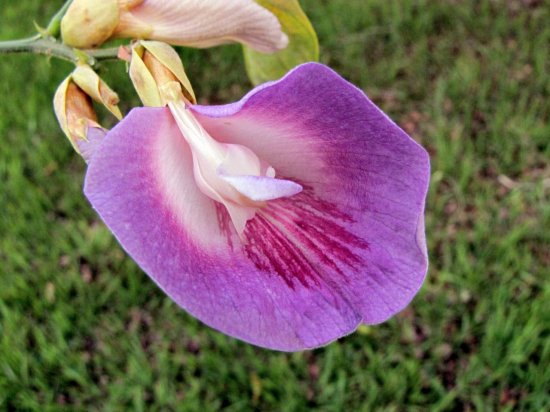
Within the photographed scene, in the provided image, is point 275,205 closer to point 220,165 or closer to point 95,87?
point 220,165

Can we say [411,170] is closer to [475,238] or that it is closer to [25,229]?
[475,238]

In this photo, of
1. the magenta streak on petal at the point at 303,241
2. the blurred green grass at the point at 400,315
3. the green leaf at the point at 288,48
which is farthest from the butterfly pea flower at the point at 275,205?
the blurred green grass at the point at 400,315

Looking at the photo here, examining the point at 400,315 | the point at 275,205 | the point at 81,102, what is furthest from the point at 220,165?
the point at 400,315

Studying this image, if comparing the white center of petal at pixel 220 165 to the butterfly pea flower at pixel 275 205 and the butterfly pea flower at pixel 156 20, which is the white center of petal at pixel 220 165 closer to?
the butterfly pea flower at pixel 275 205

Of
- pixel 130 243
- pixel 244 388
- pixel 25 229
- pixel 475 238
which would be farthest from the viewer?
pixel 25 229

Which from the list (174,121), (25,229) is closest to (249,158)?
(174,121)

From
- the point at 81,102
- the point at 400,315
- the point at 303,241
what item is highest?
the point at 81,102

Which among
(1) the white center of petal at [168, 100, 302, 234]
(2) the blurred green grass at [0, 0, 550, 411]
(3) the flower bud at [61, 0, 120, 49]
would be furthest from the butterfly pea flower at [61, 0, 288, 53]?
(2) the blurred green grass at [0, 0, 550, 411]
